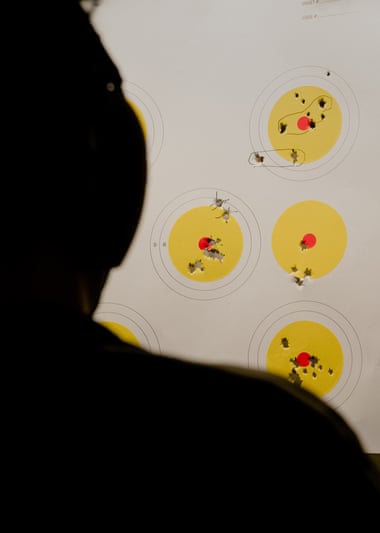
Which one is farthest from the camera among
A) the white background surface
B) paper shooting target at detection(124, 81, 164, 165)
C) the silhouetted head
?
paper shooting target at detection(124, 81, 164, 165)

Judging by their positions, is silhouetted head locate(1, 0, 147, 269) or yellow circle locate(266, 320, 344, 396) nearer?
silhouetted head locate(1, 0, 147, 269)

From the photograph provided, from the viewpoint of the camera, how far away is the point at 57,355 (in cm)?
27

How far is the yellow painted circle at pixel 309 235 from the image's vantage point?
66 cm

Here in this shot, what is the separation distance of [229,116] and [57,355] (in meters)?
0.62

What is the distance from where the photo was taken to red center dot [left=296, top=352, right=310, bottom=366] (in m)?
0.68

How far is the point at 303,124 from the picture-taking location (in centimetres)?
68

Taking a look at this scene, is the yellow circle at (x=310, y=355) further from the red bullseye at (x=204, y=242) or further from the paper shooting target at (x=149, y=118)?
the paper shooting target at (x=149, y=118)

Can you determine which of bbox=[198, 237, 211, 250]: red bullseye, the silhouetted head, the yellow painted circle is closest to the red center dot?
the yellow painted circle

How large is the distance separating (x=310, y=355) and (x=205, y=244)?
310mm

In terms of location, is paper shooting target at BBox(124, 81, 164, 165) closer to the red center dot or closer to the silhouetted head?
the silhouetted head

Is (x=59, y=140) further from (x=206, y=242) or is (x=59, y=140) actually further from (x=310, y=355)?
(x=310, y=355)

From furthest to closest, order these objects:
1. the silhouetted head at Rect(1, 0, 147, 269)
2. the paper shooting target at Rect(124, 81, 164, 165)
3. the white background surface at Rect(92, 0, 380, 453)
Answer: the paper shooting target at Rect(124, 81, 164, 165)
the white background surface at Rect(92, 0, 380, 453)
the silhouetted head at Rect(1, 0, 147, 269)

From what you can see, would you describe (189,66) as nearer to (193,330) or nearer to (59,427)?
(193,330)

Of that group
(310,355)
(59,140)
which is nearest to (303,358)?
(310,355)
